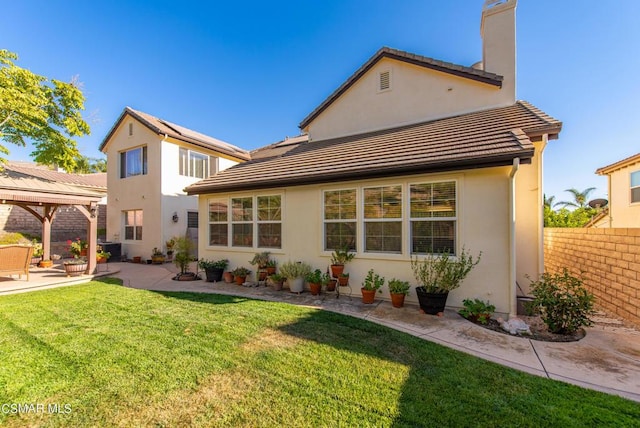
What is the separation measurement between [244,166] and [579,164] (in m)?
22.8

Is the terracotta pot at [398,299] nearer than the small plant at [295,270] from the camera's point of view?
Yes

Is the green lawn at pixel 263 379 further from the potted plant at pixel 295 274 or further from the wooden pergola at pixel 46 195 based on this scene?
the wooden pergola at pixel 46 195

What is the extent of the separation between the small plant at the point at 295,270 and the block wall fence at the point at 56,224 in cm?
1622

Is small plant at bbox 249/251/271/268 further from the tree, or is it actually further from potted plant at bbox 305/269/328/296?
the tree

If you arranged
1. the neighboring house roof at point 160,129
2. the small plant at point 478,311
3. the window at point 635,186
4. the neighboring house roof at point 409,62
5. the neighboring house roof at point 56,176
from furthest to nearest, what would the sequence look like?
the neighboring house roof at point 160,129 < the neighboring house roof at point 56,176 < the window at point 635,186 < the neighboring house roof at point 409,62 < the small plant at point 478,311

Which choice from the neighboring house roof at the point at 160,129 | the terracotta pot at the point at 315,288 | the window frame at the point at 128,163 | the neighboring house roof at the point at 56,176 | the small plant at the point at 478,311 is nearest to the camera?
the small plant at the point at 478,311

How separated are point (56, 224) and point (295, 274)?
63.5 ft

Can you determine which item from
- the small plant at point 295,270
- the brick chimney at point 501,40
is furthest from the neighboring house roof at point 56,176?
the brick chimney at point 501,40

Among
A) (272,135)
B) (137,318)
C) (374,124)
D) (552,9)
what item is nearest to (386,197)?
(374,124)

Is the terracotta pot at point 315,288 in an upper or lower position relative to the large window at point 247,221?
lower

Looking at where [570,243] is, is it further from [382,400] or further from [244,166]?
[244,166]

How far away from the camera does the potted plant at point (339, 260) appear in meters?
7.44

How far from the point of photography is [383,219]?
7223 millimetres

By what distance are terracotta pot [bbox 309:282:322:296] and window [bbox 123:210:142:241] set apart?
12.6m
